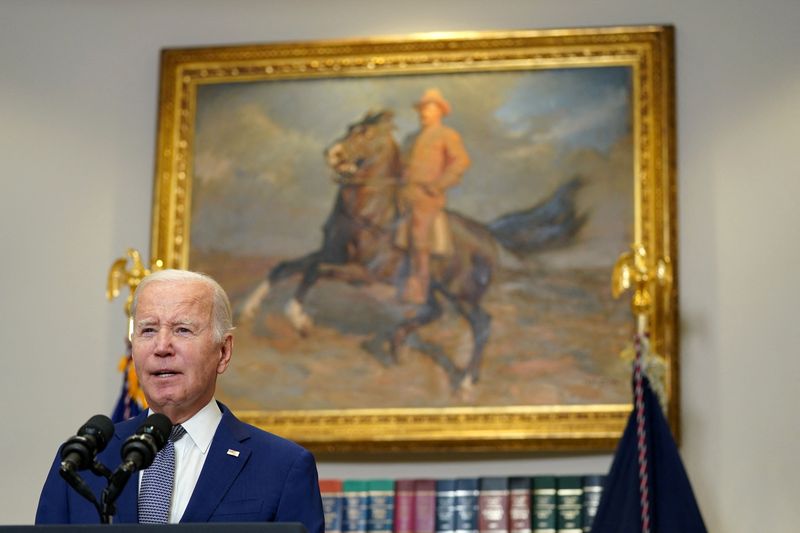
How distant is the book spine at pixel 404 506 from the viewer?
21.3ft

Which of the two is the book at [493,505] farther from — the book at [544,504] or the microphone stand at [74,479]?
the microphone stand at [74,479]

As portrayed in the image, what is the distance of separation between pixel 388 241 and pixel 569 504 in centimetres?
156

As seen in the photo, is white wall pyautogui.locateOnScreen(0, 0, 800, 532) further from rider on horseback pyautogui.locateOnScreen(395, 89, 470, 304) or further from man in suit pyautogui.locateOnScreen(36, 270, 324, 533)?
man in suit pyautogui.locateOnScreen(36, 270, 324, 533)

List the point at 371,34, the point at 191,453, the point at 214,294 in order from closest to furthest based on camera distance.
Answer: the point at 191,453 → the point at 214,294 → the point at 371,34

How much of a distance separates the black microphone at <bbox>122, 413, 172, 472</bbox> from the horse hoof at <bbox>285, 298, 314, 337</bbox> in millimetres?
3667

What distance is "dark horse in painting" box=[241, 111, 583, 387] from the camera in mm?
Result: 6863

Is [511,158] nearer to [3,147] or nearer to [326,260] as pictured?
[326,260]

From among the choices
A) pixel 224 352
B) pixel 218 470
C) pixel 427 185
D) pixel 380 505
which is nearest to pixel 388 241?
pixel 427 185

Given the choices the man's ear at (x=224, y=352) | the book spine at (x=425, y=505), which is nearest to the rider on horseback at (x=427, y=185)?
the book spine at (x=425, y=505)

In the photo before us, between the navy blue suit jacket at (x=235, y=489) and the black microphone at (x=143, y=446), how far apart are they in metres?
0.33

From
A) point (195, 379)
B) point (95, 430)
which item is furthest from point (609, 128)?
point (95, 430)

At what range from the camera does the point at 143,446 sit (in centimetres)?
319

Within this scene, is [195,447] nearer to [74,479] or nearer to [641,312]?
[74,479]

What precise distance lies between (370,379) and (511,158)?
1.29m
